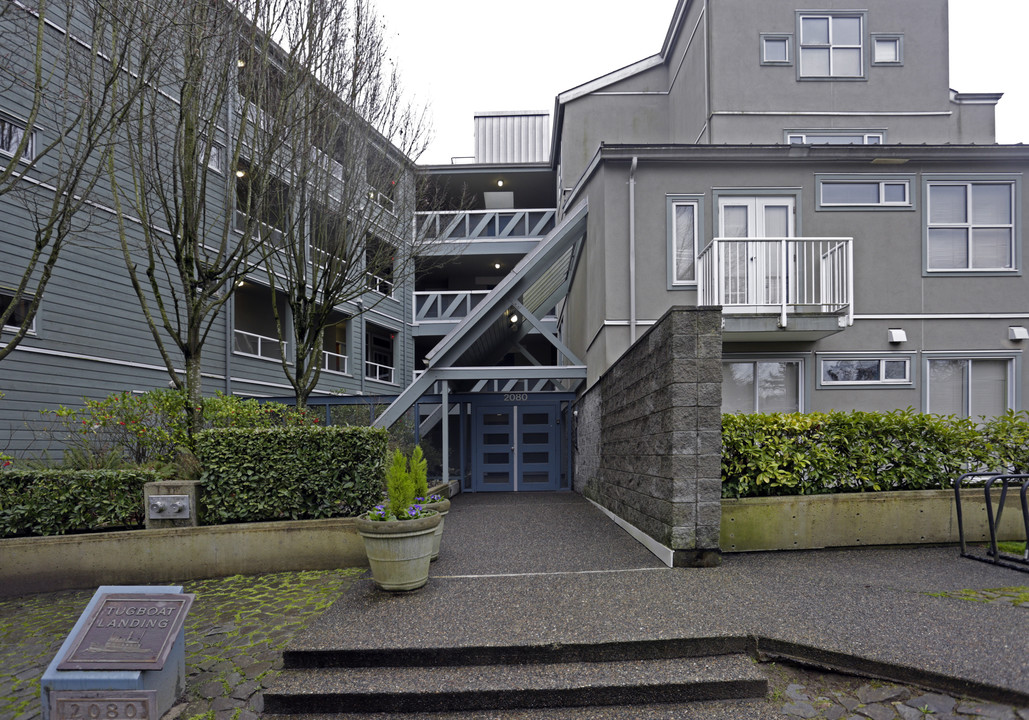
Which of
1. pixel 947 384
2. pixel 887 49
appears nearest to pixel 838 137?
pixel 887 49

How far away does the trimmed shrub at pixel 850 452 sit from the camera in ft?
20.0

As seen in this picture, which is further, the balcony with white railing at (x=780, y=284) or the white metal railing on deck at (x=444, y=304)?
the white metal railing on deck at (x=444, y=304)

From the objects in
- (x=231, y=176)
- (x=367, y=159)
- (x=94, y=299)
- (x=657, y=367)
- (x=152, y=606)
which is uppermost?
(x=367, y=159)

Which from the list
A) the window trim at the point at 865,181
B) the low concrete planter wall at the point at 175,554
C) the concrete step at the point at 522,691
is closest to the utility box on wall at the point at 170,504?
the low concrete planter wall at the point at 175,554

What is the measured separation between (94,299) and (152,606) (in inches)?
408

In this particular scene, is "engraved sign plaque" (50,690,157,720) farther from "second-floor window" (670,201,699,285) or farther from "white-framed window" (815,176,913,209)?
"white-framed window" (815,176,913,209)

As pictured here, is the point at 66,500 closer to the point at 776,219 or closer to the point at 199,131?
the point at 199,131

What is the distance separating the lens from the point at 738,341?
1022cm

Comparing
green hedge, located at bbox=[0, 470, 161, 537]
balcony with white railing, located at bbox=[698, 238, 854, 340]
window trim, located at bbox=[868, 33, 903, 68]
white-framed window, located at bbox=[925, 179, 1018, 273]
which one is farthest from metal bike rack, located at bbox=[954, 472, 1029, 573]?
window trim, located at bbox=[868, 33, 903, 68]

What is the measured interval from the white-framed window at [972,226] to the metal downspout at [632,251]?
213 inches

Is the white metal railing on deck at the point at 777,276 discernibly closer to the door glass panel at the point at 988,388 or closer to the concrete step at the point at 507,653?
the door glass panel at the point at 988,388

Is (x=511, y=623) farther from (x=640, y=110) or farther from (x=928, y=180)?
(x=640, y=110)

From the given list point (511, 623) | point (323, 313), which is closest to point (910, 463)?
point (511, 623)

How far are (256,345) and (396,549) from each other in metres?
13.4
